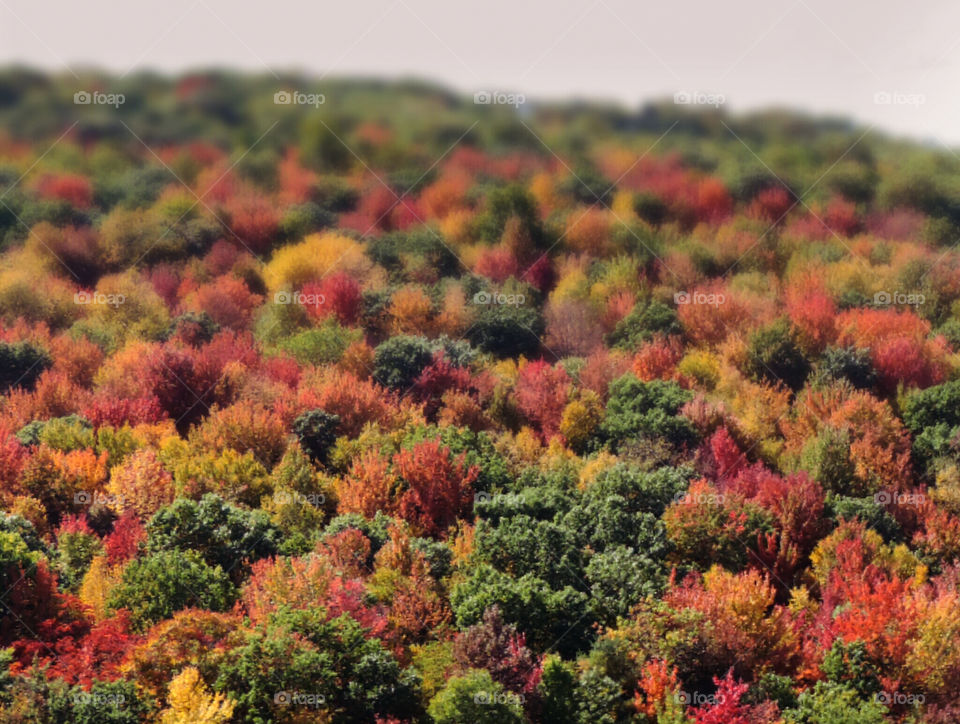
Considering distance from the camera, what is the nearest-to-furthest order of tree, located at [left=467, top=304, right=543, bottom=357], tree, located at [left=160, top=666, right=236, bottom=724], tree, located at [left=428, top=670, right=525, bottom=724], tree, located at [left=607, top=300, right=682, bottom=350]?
tree, located at [left=160, top=666, right=236, bottom=724], tree, located at [left=428, top=670, right=525, bottom=724], tree, located at [left=607, top=300, right=682, bottom=350], tree, located at [left=467, top=304, right=543, bottom=357]

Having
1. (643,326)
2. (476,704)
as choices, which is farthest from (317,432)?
(476,704)

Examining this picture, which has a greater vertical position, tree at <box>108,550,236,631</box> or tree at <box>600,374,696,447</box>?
tree at <box>600,374,696,447</box>

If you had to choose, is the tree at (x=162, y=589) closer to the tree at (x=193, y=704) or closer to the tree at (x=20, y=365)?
the tree at (x=193, y=704)

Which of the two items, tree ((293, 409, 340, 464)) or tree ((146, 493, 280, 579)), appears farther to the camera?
tree ((293, 409, 340, 464))

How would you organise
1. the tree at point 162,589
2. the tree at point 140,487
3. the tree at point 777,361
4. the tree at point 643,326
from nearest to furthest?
1. the tree at point 162,589
2. the tree at point 140,487
3. the tree at point 777,361
4. the tree at point 643,326

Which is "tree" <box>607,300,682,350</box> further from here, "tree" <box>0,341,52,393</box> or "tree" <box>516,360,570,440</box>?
"tree" <box>0,341,52,393</box>

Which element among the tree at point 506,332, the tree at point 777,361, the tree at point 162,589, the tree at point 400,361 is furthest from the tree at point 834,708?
the tree at point 506,332

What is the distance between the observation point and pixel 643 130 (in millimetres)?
57219

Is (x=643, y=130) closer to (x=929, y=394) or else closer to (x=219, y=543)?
(x=929, y=394)

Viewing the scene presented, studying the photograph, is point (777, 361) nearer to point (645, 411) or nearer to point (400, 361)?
point (645, 411)

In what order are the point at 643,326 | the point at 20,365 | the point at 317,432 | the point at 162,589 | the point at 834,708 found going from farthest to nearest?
the point at 643,326
the point at 20,365
the point at 317,432
the point at 162,589
the point at 834,708

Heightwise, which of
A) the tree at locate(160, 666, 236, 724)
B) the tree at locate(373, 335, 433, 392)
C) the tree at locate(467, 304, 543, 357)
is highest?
the tree at locate(467, 304, 543, 357)

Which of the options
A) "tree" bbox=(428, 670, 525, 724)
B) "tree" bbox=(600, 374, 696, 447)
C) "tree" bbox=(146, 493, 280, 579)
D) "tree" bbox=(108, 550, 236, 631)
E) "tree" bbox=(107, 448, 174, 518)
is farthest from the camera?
"tree" bbox=(600, 374, 696, 447)

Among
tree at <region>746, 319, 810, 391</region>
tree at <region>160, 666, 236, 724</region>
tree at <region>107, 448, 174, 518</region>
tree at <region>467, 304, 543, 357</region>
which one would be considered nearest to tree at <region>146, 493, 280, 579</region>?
tree at <region>107, 448, 174, 518</region>
